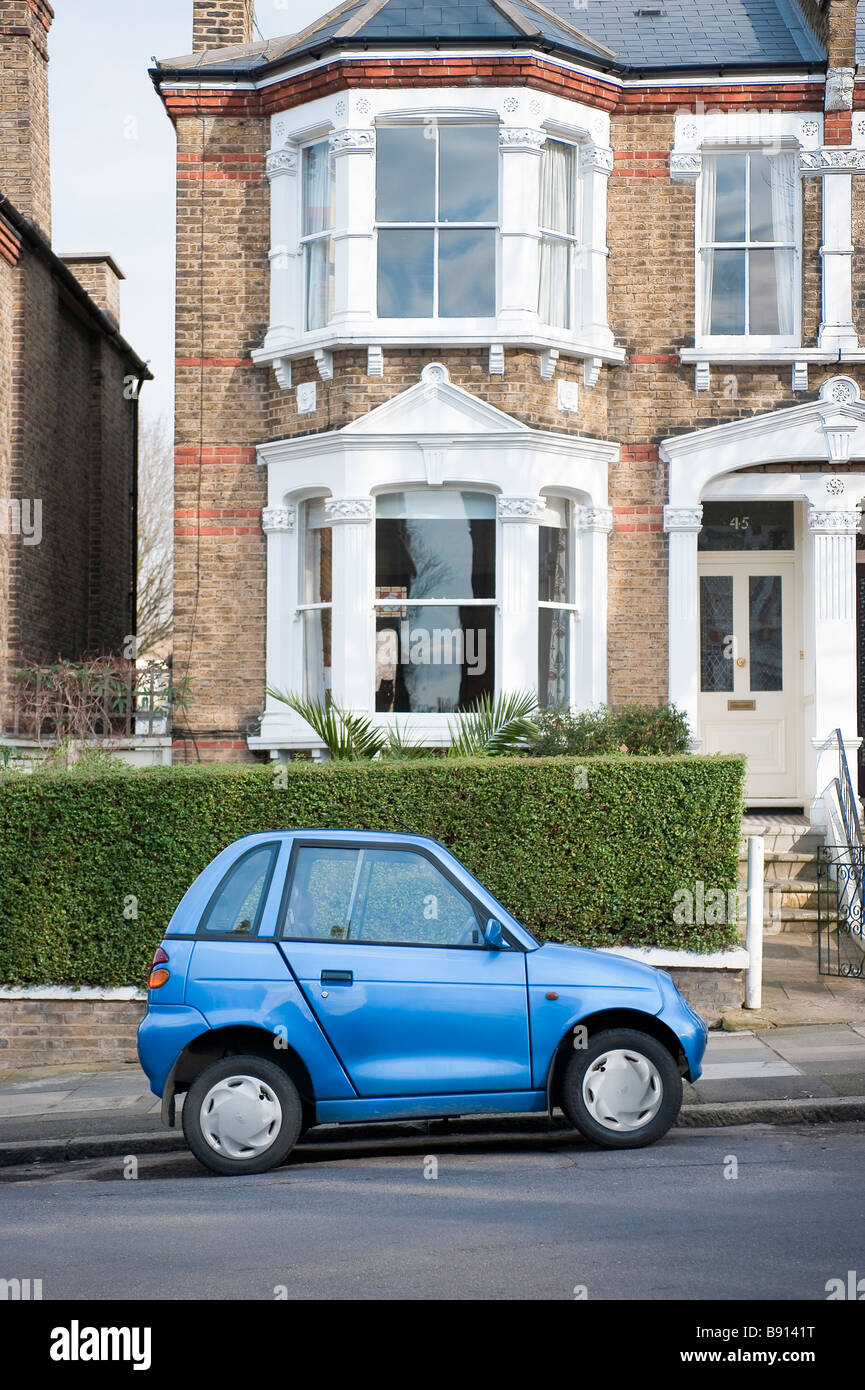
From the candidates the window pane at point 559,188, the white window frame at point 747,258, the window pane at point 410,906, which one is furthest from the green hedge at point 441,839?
the window pane at point 559,188

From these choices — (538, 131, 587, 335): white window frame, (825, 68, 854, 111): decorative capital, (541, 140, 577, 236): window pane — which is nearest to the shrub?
(538, 131, 587, 335): white window frame

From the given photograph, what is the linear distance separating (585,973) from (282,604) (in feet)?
26.0

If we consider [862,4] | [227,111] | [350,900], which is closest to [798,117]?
[862,4]

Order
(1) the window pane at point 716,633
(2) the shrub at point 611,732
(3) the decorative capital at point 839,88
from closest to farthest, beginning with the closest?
1. (2) the shrub at point 611,732
2. (3) the decorative capital at point 839,88
3. (1) the window pane at point 716,633

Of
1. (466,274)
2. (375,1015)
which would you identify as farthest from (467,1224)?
(466,274)

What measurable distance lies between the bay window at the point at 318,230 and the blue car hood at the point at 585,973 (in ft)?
28.7

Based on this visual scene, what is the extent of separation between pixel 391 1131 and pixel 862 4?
1325 centimetres

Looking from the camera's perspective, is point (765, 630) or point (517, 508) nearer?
point (517, 508)

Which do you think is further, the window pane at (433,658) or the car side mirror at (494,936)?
the window pane at (433,658)

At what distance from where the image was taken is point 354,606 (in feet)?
46.1

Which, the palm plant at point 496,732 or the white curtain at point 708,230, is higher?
the white curtain at point 708,230

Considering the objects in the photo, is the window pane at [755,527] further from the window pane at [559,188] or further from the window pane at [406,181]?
the window pane at [406,181]

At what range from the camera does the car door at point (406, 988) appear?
7066 millimetres

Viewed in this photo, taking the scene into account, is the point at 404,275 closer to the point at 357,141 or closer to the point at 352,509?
the point at 357,141
